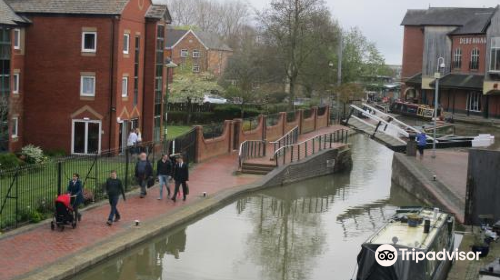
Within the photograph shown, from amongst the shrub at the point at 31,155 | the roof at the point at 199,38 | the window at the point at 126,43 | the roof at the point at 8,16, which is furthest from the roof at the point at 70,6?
the roof at the point at 199,38

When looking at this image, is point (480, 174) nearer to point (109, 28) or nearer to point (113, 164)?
point (113, 164)

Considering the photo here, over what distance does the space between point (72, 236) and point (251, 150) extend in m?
16.1

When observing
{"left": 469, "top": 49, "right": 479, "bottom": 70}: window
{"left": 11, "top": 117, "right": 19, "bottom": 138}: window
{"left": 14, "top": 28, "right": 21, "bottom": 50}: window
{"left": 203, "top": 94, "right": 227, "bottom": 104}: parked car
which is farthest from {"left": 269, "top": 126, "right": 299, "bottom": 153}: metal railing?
{"left": 469, "top": 49, "right": 479, "bottom": 70}: window

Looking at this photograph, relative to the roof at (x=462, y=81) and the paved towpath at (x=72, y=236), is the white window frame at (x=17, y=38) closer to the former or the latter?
the paved towpath at (x=72, y=236)

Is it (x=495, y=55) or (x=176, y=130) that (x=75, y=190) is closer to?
(x=176, y=130)

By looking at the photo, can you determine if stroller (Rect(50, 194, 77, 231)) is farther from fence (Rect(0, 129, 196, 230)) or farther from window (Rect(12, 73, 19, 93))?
window (Rect(12, 73, 19, 93))

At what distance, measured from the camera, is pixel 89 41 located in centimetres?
3450

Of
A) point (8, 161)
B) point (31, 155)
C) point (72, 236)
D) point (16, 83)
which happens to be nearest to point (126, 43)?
point (16, 83)

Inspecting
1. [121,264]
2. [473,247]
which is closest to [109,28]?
[121,264]

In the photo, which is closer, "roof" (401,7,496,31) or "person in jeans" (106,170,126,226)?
"person in jeans" (106,170,126,226)

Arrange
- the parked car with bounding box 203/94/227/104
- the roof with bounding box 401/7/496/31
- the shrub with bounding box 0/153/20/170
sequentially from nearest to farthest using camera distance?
the shrub with bounding box 0/153/20/170 < the roof with bounding box 401/7/496/31 < the parked car with bounding box 203/94/227/104

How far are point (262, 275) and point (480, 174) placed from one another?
736 centimetres

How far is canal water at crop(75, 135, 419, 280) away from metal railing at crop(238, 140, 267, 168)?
2.70 m

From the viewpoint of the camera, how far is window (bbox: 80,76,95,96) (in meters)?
34.7
